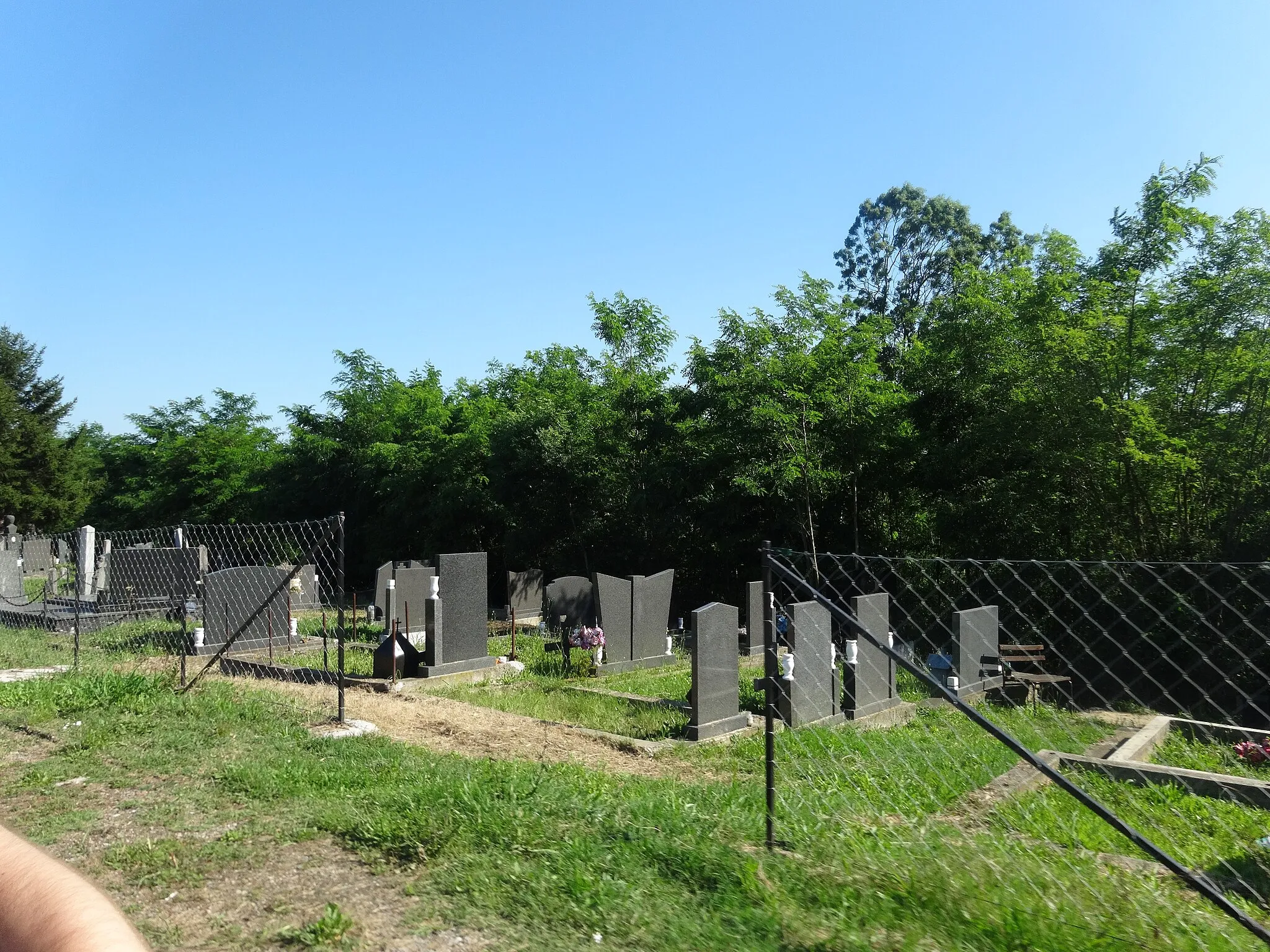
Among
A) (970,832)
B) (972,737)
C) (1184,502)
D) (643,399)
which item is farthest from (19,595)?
(1184,502)

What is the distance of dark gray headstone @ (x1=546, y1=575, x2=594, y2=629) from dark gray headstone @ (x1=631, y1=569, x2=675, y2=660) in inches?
44.3

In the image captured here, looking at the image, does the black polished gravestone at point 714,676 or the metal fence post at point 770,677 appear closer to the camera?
the metal fence post at point 770,677

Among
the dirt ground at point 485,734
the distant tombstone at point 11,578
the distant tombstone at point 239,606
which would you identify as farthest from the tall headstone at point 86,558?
the dirt ground at point 485,734

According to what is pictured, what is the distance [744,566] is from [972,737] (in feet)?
36.4

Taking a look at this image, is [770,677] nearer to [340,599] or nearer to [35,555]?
[340,599]

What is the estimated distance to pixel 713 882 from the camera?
346 centimetres

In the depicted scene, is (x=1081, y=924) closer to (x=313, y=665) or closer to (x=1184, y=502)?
(x=313, y=665)

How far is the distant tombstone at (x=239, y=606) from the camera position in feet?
40.4

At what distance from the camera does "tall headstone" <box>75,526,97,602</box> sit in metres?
17.0

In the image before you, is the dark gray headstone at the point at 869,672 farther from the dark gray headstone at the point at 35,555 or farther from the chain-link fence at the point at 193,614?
the dark gray headstone at the point at 35,555

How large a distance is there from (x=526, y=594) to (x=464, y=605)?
732cm

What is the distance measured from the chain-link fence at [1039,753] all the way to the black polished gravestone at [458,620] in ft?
11.9

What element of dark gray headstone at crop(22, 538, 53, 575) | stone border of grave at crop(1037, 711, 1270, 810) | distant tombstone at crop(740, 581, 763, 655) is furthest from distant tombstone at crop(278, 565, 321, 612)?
stone border of grave at crop(1037, 711, 1270, 810)

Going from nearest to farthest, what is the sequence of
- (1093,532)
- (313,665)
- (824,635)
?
1. (824,635)
2. (313,665)
3. (1093,532)
